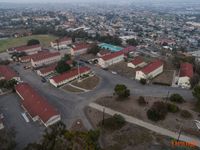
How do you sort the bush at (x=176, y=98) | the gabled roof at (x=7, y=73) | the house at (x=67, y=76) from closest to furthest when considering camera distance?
the bush at (x=176, y=98)
the house at (x=67, y=76)
the gabled roof at (x=7, y=73)

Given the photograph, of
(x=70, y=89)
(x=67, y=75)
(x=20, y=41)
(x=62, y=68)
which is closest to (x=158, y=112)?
(x=70, y=89)

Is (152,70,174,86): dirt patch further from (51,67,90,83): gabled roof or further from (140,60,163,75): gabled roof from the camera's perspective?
(51,67,90,83): gabled roof

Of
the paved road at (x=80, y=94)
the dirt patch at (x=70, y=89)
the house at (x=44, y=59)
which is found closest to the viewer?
the paved road at (x=80, y=94)

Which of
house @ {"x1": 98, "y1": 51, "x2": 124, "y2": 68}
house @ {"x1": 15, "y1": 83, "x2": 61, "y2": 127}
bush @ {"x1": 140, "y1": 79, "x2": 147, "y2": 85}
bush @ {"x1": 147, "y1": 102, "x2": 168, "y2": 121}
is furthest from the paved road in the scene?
bush @ {"x1": 147, "y1": 102, "x2": 168, "y2": 121}

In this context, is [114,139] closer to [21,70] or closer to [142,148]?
[142,148]

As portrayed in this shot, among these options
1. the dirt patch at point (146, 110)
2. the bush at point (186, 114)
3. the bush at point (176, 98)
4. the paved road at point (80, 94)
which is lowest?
the paved road at point (80, 94)

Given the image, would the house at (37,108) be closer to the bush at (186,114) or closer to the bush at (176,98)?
the bush at (186,114)

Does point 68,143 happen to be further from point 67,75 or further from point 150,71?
point 150,71

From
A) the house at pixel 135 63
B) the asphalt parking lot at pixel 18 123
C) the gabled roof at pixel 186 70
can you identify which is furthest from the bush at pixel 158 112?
the house at pixel 135 63

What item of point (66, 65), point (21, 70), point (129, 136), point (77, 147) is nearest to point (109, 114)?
point (129, 136)
